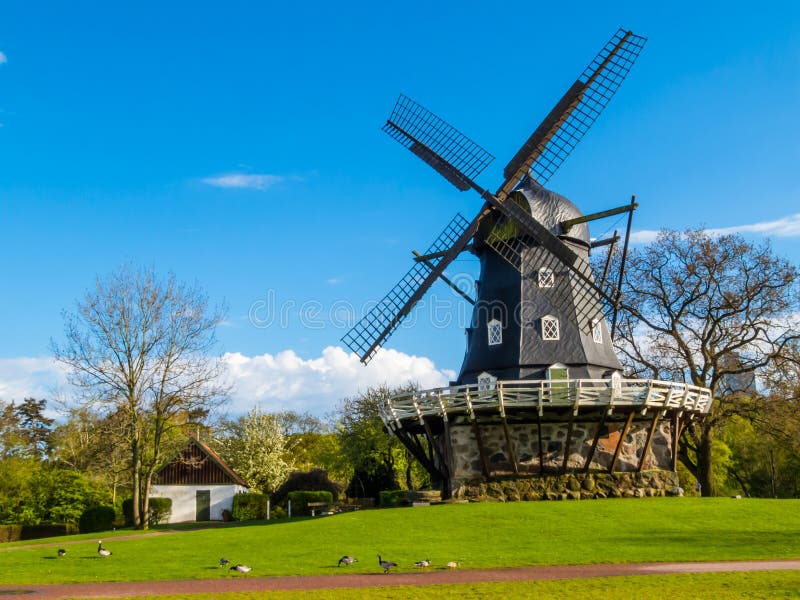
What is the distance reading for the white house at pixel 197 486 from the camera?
39156mm

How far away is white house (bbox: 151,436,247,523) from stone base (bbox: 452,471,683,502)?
61.9 feet

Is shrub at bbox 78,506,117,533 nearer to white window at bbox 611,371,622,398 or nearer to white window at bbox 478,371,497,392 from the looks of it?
white window at bbox 478,371,497,392

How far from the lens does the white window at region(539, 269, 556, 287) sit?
2645cm

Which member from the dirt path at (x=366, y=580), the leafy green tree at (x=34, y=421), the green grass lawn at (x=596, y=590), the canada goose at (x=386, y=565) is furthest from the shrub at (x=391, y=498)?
the leafy green tree at (x=34, y=421)

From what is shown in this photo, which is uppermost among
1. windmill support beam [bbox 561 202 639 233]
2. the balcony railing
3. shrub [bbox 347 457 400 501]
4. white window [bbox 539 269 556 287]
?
windmill support beam [bbox 561 202 639 233]

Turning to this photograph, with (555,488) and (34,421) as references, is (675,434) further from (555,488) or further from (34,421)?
(34,421)

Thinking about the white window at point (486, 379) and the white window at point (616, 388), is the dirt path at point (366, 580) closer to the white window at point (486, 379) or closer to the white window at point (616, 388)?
the white window at point (616, 388)

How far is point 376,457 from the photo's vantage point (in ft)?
142

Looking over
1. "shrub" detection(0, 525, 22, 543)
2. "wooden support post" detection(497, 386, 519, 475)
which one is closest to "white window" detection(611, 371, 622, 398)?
"wooden support post" detection(497, 386, 519, 475)

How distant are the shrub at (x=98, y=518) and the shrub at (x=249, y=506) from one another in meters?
5.85

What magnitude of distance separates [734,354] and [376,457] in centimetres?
2074

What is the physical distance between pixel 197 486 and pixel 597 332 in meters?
23.3

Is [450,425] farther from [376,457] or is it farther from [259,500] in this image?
[376,457]

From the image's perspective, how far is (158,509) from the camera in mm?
37531
